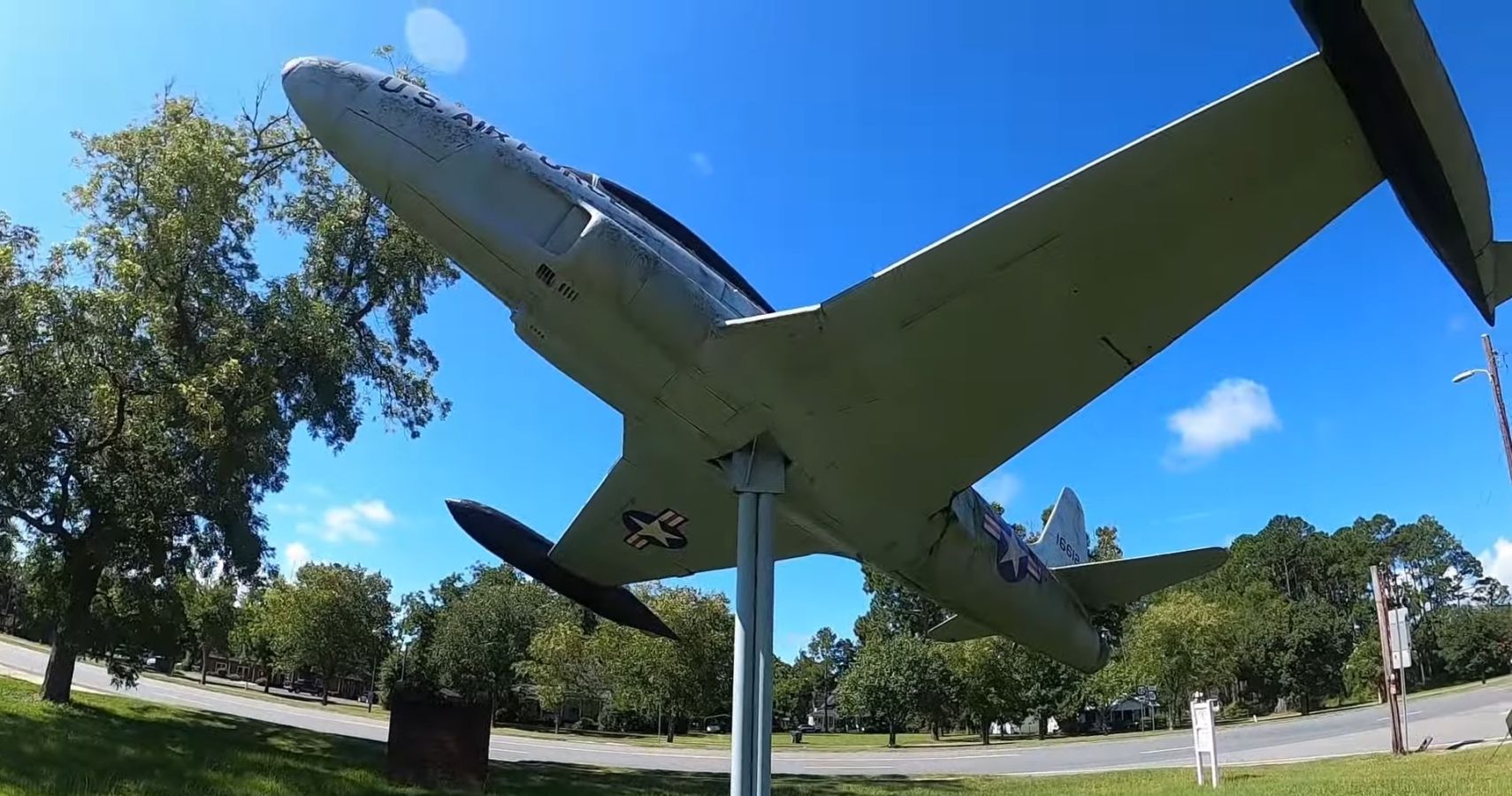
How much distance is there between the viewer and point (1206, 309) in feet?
22.7

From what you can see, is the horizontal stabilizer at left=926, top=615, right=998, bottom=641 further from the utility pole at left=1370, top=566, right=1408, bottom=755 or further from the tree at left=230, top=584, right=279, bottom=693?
the tree at left=230, top=584, right=279, bottom=693

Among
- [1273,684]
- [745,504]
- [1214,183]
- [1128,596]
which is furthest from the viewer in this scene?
[1273,684]

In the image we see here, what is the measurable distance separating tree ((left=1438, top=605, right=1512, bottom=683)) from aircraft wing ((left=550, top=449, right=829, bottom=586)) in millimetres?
83619

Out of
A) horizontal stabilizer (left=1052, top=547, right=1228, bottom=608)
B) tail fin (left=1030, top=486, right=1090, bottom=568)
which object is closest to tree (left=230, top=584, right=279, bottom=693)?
tail fin (left=1030, top=486, right=1090, bottom=568)

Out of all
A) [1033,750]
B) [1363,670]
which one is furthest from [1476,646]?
[1033,750]

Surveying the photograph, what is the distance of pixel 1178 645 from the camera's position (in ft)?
141

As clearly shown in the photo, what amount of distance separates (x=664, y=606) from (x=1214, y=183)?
36.8m

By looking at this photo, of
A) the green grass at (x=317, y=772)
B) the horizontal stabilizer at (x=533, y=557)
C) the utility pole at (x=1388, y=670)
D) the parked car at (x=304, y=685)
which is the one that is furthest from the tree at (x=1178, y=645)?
the parked car at (x=304, y=685)

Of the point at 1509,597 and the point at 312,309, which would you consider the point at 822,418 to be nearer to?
the point at 312,309

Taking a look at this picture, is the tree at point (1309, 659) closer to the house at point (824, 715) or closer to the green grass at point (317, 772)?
the house at point (824, 715)

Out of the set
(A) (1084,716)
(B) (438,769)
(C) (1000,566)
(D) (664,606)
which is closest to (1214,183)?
(C) (1000,566)

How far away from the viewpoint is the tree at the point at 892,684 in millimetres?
46031

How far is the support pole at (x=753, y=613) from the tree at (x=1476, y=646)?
86162mm

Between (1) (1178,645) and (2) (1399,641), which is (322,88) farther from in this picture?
(1) (1178,645)
